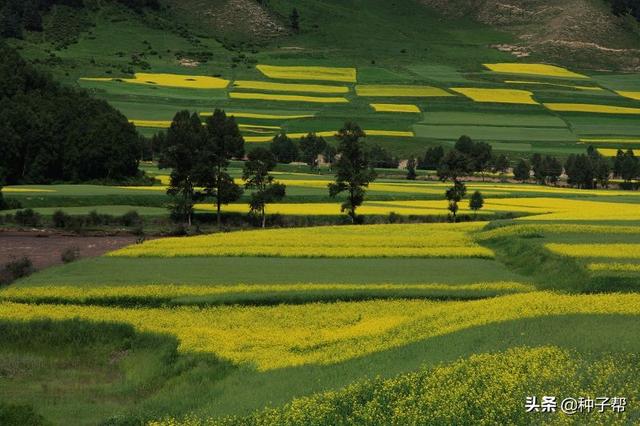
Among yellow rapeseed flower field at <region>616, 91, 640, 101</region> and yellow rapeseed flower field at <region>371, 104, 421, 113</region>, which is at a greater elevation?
yellow rapeseed flower field at <region>616, 91, 640, 101</region>

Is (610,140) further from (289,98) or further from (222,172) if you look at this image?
(222,172)

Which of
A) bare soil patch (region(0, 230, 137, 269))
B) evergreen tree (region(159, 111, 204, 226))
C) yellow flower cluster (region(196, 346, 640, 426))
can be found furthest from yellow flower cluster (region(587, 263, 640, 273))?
evergreen tree (region(159, 111, 204, 226))

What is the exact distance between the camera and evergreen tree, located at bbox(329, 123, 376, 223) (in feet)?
223

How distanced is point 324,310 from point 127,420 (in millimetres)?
13127

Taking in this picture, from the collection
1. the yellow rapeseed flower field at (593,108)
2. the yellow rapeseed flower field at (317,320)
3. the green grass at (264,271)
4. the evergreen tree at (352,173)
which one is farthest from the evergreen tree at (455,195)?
the yellow rapeseed flower field at (593,108)

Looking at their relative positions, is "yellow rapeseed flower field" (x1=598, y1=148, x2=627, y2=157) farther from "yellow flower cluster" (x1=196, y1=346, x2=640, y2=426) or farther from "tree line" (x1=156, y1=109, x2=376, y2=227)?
"yellow flower cluster" (x1=196, y1=346, x2=640, y2=426)

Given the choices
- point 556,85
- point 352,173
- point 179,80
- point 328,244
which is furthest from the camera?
point 556,85

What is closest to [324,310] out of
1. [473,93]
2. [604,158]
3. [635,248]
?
[635,248]

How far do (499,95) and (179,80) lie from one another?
231 ft

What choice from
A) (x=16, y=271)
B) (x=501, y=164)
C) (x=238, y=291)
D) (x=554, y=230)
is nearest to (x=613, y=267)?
(x=554, y=230)

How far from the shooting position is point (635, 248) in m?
40.6

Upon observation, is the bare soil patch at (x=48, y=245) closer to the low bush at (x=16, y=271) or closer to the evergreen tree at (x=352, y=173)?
the low bush at (x=16, y=271)

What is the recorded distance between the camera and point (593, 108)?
171875 mm

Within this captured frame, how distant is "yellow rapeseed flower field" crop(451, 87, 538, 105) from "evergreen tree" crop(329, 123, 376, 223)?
11007 centimetres
